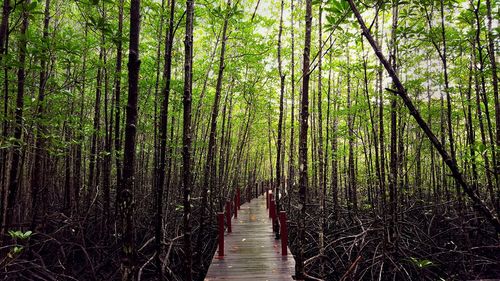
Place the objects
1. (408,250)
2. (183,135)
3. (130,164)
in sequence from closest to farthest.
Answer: (130,164), (183,135), (408,250)

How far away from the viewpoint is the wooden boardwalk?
483 cm

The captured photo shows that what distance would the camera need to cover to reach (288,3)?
9594 mm

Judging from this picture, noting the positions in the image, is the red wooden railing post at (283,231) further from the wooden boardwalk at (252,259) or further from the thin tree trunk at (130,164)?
the thin tree trunk at (130,164)

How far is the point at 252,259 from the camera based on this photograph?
5.70m

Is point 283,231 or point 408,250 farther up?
point 283,231

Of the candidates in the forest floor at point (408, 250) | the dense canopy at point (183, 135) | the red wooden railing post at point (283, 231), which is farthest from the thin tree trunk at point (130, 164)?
the red wooden railing post at point (283, 231)

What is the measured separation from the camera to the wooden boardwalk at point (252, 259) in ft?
15.8

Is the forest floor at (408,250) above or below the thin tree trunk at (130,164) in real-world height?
below

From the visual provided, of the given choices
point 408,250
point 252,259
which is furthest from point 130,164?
point 408,250

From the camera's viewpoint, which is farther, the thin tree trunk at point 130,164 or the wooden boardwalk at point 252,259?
the wooden boardwalk at point 252,259

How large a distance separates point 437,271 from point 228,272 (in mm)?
4858

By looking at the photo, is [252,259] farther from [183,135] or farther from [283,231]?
[183,135]

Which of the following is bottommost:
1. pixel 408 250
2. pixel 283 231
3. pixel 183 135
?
pixel 408 250

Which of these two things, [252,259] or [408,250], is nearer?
[252,259]
